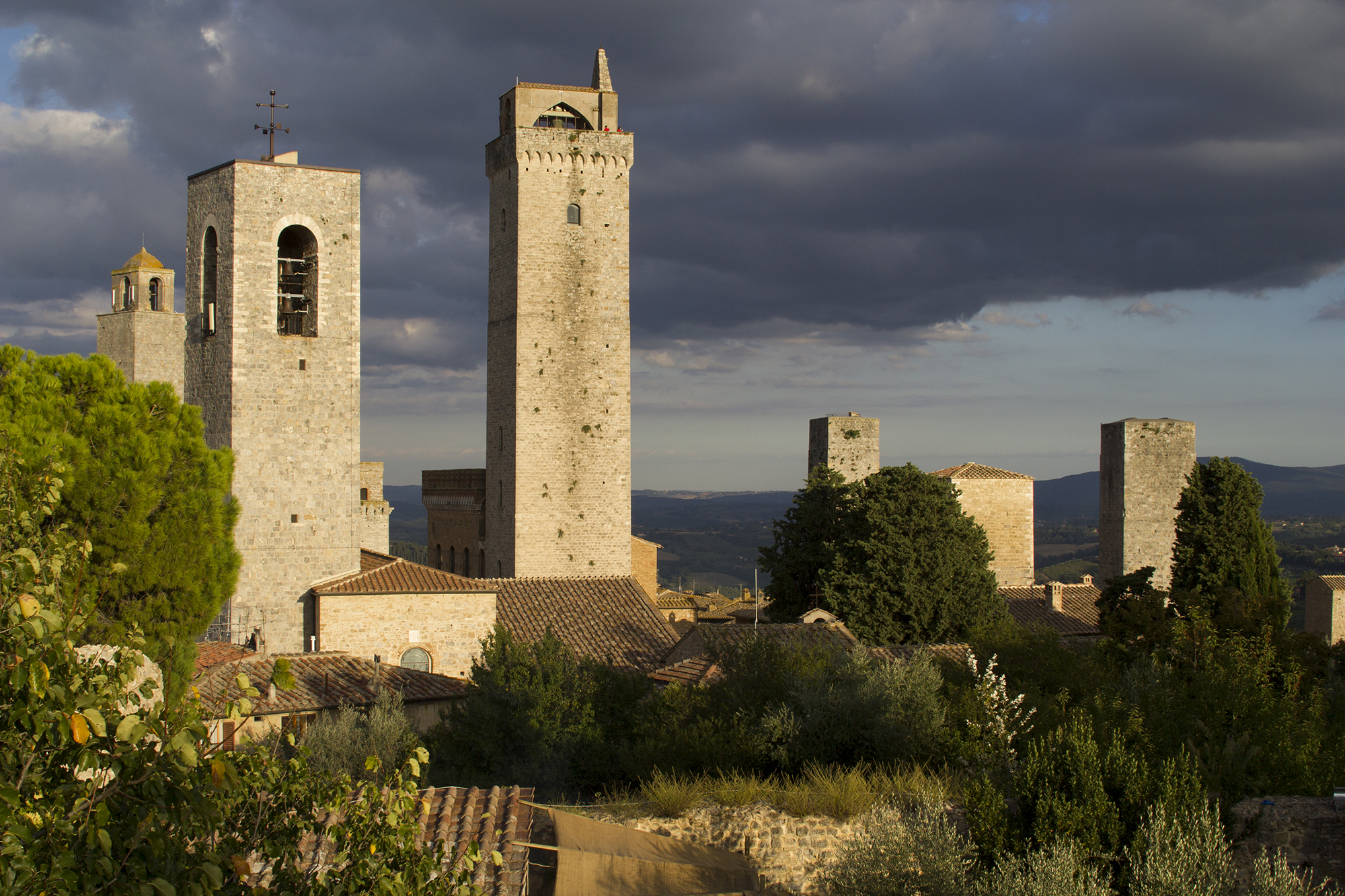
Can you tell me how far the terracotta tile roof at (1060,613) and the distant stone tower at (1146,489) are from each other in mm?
1461

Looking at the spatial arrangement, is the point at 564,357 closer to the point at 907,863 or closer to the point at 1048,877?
the point at 907,863

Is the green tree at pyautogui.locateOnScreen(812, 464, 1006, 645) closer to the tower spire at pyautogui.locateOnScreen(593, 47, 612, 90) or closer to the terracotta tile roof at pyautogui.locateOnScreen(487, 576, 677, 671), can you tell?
the terracotta tile roof at pyautogui.locateOnScreen(487, 576, 677, 671)

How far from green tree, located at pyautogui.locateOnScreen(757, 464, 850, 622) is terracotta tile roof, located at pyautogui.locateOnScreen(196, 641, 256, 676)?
14.2 metres

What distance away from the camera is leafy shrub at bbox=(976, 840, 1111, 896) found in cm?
756

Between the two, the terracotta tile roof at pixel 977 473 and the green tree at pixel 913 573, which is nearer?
the green tree at pixel 913 573

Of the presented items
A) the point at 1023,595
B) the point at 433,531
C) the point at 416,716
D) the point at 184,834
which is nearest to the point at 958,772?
the point at 184,834

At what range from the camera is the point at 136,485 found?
16.1 metres

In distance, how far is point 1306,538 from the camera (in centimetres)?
11031

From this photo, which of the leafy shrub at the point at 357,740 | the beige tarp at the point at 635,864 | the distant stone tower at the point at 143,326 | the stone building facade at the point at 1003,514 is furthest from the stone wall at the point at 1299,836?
the distant stone tower at the point at 143,326

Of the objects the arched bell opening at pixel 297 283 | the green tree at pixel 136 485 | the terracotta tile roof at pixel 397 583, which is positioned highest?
the arched bell opening at pixel 297 283

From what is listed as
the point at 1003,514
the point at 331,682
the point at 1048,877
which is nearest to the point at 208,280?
the point at 331,682

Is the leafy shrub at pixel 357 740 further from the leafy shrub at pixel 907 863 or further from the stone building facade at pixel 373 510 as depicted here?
the stone building facade at pixel 373 510

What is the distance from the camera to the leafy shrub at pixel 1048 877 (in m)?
7.56

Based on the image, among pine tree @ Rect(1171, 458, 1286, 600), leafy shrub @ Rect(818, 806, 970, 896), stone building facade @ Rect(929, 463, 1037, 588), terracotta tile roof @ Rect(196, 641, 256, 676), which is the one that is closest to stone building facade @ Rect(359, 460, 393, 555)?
terracotta tile roof @ Rect(196, 641, 256, 676)
